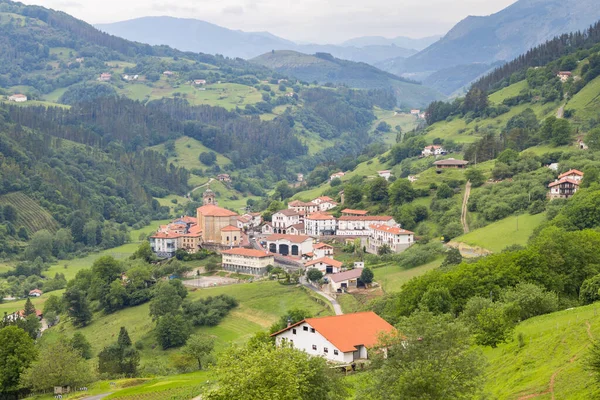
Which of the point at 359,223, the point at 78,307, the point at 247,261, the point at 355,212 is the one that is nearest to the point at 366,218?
the point at 359,223

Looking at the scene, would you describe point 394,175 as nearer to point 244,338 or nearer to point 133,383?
point 244,338

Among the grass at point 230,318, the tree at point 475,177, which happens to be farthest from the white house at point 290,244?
the tree at point 475,177

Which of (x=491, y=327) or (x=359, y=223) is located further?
(x=359, y=223)

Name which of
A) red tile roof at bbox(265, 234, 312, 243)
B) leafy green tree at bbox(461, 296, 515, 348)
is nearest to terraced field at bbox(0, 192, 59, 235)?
red tile roof at bbox(265, 234, 312, 243)

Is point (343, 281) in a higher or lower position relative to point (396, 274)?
lower

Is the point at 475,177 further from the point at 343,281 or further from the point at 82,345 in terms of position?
the point at 82,345

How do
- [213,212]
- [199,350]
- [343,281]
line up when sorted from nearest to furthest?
1. [199,350]
2. [343,281]
3. [213,212]

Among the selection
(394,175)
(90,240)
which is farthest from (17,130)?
(394,175)
